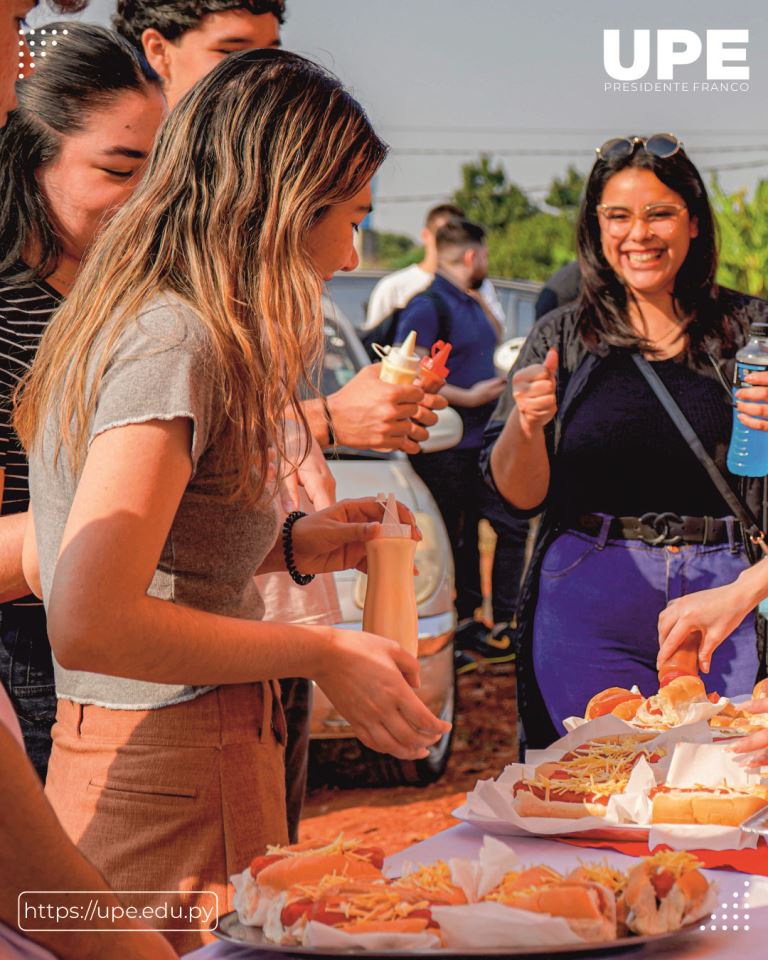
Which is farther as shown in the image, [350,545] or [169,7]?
[169,7]

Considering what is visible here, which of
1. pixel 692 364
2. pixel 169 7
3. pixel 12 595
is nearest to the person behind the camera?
pixel 12 595

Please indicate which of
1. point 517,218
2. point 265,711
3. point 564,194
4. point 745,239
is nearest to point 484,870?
point 265,711

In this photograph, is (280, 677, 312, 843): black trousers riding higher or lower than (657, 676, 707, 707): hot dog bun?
lower

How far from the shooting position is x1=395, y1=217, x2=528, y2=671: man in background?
23.4 ft

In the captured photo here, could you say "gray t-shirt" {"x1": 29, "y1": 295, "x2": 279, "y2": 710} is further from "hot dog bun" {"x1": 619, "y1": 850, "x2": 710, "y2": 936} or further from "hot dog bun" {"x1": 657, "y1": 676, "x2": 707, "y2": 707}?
"hot dog bun" {"x1": 657, "y1": 676, "x2": 707, "y2": 707}

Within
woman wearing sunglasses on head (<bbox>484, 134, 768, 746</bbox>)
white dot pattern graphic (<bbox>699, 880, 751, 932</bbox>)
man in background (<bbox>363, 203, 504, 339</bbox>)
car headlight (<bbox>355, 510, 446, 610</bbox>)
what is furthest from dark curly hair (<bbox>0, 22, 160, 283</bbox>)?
man in background (<bbox>363, 203, 504, 339</bbox>)

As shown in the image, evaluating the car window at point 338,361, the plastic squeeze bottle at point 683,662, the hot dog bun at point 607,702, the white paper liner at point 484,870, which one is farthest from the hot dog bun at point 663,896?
the car window at point 338,361

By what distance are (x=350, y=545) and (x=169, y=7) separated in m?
1.46

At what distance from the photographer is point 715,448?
9.83 feet

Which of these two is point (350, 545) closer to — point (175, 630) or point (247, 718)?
point (247, 718)

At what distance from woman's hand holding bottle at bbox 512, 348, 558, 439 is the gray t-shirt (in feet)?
4.43

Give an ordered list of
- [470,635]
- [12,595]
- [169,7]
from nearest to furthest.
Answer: [12,595] → [169,7] → [470,635]

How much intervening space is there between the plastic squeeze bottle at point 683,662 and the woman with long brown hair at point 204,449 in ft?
3.05

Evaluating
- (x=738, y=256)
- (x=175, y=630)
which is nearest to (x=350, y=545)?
(x=175, y=630)
